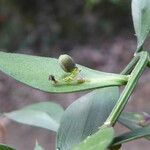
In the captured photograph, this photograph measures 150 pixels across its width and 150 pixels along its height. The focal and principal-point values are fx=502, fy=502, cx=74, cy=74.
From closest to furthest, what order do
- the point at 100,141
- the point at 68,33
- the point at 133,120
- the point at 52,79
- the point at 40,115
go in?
1. the point at 100,141
2. the point at 52,79
3. the point at 133,120
4. the point at 40,115
5. the point at 68,33

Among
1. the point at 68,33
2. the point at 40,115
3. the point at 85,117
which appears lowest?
the point at 68,33

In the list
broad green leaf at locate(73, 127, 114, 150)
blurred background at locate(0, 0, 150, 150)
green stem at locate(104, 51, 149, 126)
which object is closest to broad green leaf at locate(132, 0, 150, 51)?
green stem at locate(104, 51, 149, 126)

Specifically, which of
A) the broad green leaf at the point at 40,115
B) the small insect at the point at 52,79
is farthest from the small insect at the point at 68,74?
the broad green leaf at the point at 40,115

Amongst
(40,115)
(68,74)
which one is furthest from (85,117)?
(40,115)

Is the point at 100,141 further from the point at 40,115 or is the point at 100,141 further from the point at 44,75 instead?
the point at 40,115

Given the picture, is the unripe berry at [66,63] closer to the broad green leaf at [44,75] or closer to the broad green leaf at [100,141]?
the broad green leaf at [44,75]

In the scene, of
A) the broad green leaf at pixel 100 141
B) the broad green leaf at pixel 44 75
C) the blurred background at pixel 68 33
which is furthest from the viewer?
the blurred background at pixel 68 33

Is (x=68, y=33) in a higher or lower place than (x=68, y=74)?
lower

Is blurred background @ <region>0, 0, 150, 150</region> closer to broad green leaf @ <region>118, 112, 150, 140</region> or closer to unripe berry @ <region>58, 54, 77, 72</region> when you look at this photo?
broad green leaf @ <region>118, 112, 150, 140</region>
